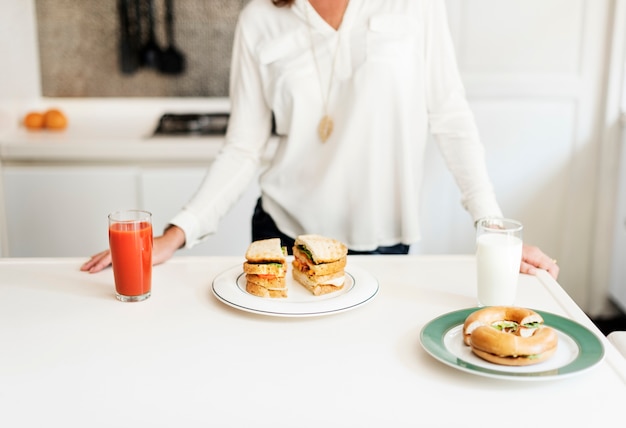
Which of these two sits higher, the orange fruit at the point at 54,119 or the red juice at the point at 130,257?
the orange fruit at the point at 54,119

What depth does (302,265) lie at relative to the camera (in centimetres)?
128

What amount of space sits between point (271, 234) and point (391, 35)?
0.56 meters

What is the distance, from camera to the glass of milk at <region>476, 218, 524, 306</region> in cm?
122

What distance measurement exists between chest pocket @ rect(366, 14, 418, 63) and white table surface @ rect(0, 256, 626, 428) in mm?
563

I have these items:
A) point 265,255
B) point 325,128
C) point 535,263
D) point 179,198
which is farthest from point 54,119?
point 535,263

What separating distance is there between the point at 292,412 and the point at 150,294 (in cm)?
48

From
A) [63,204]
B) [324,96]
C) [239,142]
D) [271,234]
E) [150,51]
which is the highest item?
[150,51]

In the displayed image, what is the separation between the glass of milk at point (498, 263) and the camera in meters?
1.22

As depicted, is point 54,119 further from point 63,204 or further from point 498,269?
point 498,269

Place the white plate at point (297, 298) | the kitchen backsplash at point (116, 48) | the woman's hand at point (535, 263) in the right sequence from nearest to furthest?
the white plate at point (297, 298) → the woman's hand at point (535, 263) → the kitchen backsplash at point (116, 48)

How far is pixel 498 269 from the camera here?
122 centimetres

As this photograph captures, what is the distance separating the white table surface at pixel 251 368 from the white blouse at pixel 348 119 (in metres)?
0.38

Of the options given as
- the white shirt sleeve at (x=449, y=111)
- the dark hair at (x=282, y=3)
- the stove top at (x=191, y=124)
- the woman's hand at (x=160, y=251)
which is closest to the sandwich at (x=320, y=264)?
the woman's hand at (x=160, y=251)

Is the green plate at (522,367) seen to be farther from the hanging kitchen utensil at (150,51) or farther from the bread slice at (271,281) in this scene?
the hanging kitchen utensil at (150,51)
